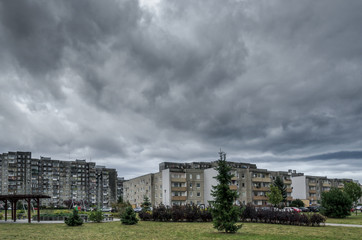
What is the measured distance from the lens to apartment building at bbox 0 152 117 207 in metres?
148

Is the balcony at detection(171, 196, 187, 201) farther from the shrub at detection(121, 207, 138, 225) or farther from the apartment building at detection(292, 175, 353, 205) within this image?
the shrub at detection(121, 207, 138, 225)

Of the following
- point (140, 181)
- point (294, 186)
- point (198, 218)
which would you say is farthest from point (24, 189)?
point (198, 218)

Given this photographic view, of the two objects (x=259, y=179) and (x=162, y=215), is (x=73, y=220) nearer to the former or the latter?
(x=162, y=215)

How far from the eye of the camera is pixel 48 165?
516ft

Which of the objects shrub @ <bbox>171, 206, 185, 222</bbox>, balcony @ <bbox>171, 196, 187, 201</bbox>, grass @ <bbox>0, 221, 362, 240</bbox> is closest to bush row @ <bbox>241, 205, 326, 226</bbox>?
grass @ <bbox>0, 221, 362, 240</bbox>

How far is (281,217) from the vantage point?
3878 centimetres

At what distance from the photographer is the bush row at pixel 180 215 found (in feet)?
141

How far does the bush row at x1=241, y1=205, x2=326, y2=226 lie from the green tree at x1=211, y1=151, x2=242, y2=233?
12.2m

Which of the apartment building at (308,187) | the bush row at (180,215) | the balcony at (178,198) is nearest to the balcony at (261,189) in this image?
the balcony at (178,198)

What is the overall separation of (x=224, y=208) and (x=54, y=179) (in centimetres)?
14425

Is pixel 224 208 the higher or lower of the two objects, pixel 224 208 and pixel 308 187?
the higher

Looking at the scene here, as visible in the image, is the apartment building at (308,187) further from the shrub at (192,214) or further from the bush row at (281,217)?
the shrub at (192,214)

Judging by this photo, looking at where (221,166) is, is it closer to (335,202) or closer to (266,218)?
(266,218)

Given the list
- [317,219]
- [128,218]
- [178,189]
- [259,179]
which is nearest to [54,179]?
[178,189]
